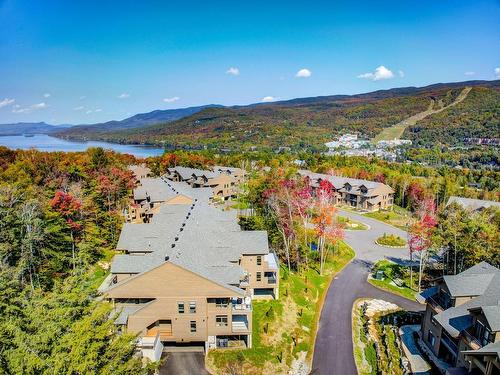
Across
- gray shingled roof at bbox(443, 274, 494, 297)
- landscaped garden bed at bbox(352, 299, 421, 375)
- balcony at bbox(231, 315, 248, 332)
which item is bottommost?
landscaped garden bed at bbox(352, 299, 421, 375)

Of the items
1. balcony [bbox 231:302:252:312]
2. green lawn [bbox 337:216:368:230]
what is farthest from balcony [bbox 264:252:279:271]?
green lawn [bbox 337:216:368:230]

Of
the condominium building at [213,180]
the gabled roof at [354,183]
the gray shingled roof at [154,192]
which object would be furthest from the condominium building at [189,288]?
the gabled roof at [354,183]

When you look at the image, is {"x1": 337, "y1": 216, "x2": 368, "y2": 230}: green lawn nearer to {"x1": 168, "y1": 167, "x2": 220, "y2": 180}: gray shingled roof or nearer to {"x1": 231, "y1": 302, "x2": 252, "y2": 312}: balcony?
{"x1": 168, "y1": 167, "x2": 220, "y2": 180}: gray shingled roof

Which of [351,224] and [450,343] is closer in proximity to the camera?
[450,343]

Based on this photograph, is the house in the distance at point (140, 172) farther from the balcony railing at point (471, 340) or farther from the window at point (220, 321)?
the balcony railing at point (471, 340)

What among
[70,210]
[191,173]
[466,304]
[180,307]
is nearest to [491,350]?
[466,304]

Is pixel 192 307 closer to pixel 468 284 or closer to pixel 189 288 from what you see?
pixel 189 288
